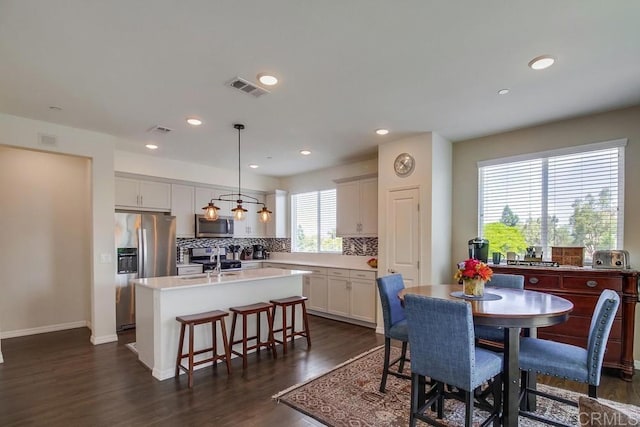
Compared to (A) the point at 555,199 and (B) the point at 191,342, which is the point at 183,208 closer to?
(B) the point at 191,342

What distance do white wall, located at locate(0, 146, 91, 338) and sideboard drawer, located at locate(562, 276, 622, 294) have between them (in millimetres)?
5872

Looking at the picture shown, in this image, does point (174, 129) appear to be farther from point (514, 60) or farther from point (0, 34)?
point (514, 60)

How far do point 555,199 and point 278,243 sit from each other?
5169mm

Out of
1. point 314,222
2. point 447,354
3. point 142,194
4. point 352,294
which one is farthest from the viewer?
point 314,222

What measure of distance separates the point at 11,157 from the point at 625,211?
7.67m

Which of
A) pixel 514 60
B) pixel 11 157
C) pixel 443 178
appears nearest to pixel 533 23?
pixel 514 60

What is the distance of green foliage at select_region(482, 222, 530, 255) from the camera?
13.8 feet

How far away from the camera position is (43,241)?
4.88 m

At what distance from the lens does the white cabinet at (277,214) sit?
706 cm

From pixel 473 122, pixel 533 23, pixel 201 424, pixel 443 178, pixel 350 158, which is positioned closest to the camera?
pixel 533 23

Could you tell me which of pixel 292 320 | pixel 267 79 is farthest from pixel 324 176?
pixel 267 79

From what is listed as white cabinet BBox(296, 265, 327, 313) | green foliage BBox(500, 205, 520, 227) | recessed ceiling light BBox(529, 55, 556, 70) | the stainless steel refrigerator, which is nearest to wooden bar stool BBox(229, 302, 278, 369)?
white cabinet BBox(296, 265, 327, 313)

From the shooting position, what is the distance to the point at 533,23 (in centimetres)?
210

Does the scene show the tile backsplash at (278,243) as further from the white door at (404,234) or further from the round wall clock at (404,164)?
the round wall clock at (404,164)
